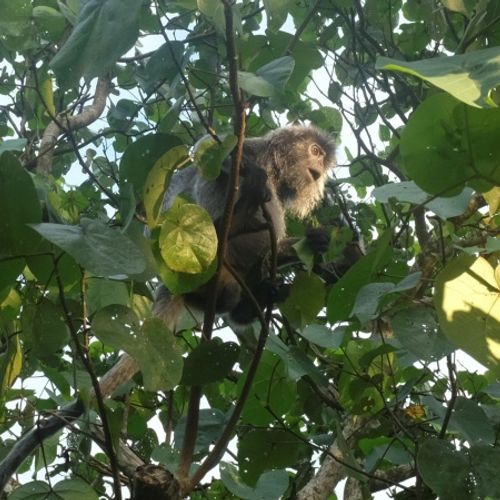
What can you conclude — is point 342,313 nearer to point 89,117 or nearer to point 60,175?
point 89,117

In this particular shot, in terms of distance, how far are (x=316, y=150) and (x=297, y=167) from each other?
11.3 inches


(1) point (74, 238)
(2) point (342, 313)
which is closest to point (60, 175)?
(2) point (342, 313)

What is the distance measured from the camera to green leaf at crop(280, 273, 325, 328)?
2.22 m

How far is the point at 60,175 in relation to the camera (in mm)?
5094

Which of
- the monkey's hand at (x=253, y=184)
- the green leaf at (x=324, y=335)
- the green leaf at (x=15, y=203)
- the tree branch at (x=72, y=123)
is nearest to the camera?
the green leaf at (x=15, y=203)

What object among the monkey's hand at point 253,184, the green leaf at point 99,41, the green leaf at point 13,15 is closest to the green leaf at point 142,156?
the green leaf at point 99,41

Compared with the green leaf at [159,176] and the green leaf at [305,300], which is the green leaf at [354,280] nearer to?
the green leaf at [305,300]

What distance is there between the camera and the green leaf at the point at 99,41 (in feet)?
3.76

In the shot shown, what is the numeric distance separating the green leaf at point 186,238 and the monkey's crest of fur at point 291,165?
2.98 m

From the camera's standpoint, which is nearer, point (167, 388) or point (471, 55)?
point (471, 55)

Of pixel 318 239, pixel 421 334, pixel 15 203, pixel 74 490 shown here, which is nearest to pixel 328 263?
pixel 318 239

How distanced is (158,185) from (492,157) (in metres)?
0.69

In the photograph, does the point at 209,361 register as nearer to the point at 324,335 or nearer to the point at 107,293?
the point at 107,293

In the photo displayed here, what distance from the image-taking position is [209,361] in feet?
6.27
